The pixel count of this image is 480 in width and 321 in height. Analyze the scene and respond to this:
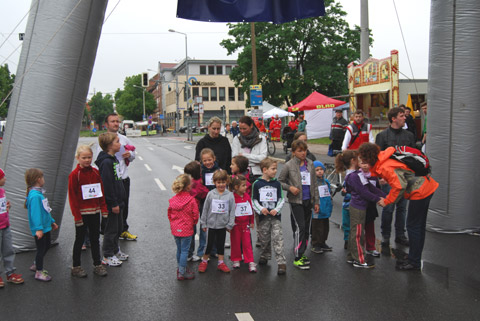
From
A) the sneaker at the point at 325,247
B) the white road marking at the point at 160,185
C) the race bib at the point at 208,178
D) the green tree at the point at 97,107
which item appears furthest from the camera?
the green tree at the point at 97,107

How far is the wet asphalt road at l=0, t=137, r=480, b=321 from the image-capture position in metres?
4.16

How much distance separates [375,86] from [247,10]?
19527 mm

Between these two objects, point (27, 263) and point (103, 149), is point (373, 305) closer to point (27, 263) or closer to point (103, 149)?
point (103, 149)

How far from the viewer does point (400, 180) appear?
5.04 m

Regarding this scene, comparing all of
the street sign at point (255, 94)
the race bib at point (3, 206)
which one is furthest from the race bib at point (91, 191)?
the street sign at point (255, 94)

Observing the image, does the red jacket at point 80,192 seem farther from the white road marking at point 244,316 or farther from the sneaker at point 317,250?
the sneaker at point 317,250

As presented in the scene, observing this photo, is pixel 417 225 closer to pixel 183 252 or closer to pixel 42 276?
pixel 183 252

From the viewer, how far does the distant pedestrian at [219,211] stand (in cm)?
530

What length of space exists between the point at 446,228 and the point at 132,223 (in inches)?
210

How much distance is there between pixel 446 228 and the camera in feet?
23.5

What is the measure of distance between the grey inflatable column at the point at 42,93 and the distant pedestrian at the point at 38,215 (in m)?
1.24

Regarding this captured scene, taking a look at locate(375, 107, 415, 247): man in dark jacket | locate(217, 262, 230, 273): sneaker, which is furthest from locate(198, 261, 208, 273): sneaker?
locate(375, 107, 415, 247): man in dark jacket

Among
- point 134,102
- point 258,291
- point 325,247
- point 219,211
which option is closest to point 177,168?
point 325,247

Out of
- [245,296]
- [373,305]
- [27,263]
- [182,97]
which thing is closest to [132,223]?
[27,263]
